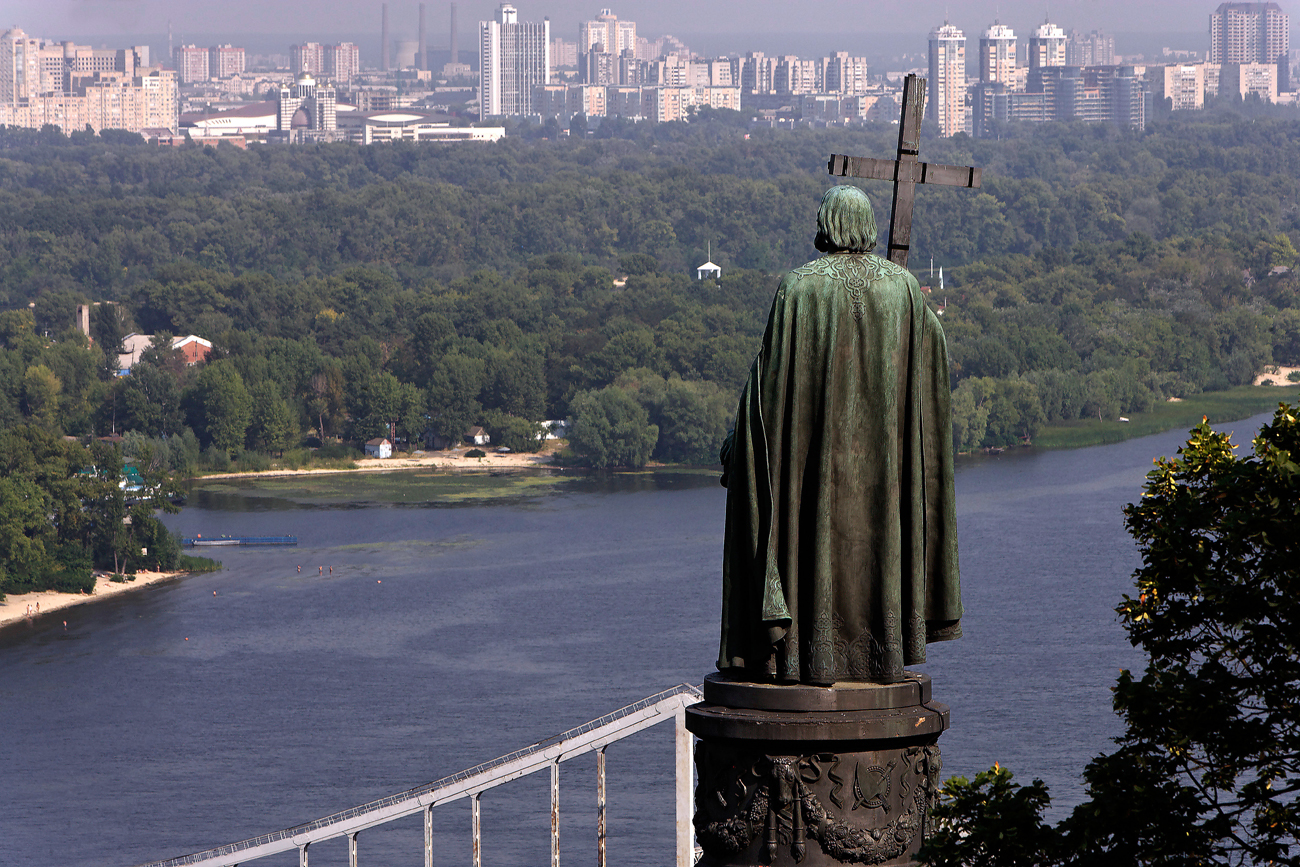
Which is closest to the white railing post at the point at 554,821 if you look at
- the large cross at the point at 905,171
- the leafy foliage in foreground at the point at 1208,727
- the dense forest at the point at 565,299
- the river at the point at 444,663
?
the river at the point at 444,663

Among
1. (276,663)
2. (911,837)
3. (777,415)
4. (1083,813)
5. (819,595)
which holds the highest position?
(777,415)

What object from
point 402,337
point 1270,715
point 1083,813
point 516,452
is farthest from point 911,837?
point 402,337

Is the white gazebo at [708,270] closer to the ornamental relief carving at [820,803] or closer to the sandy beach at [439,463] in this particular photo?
the sandy beach at [439,463]

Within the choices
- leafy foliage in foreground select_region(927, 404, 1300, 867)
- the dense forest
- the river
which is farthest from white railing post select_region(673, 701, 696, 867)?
the dense forest

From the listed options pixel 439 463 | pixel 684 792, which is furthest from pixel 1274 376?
pixel 684 792

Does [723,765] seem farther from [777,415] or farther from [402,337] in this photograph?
[402,337]

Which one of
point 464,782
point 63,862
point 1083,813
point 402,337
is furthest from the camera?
point 402,337
